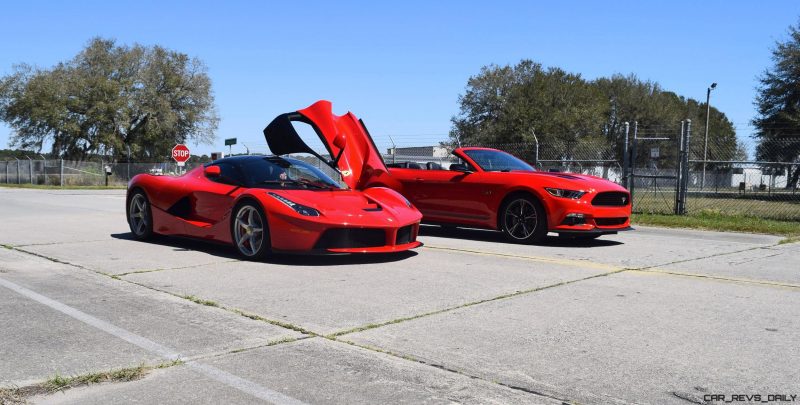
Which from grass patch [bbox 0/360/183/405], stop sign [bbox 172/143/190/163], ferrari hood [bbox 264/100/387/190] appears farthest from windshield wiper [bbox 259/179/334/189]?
stop sign [bbox 172/143/190/163]

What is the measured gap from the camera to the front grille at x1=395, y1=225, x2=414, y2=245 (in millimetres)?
7605

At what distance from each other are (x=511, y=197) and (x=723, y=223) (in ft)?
19.4

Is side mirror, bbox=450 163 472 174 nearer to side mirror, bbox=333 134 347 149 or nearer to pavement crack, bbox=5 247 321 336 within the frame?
side mirror, bbox=333 134 347 149

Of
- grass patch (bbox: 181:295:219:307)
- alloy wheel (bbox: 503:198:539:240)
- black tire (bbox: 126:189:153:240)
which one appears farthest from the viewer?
alloy wheel (bbox: 503:198:539:240)

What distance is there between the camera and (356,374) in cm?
362

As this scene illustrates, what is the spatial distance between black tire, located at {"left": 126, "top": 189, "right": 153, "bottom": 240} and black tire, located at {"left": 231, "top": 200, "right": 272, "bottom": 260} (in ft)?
6.67

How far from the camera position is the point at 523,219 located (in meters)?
9.65

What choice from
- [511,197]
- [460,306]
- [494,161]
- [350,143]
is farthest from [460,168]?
[460,306]

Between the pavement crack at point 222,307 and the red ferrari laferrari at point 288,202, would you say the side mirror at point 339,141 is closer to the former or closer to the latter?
the red ferrari laferrari at point 288,202

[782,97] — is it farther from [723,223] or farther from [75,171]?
[75,171]

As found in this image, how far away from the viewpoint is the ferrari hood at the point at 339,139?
9.42 metres

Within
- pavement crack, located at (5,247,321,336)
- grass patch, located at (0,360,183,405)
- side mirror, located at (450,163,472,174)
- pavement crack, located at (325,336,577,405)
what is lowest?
grass patch, located at (0,360,183,405)

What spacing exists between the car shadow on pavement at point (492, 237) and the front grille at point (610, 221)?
31cm

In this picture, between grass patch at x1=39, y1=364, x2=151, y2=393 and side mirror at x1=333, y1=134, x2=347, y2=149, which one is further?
side mirror at x1=333, y1=134, x2=347, y2=149
